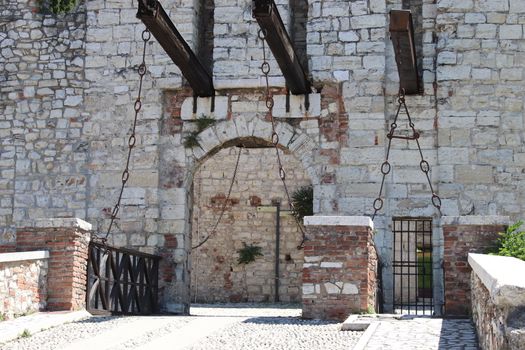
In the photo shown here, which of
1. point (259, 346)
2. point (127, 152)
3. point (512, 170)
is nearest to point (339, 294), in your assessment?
point (259, 346)

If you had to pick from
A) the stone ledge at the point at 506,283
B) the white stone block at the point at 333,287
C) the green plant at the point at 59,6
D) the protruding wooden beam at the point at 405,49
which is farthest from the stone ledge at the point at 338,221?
the green plant at the point at 59,6

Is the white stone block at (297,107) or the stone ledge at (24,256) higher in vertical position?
the white stone block at (297,107)

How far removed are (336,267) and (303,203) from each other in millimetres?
7381

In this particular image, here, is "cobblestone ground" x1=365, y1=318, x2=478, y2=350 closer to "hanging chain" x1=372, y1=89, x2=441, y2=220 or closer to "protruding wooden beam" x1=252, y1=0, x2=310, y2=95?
"hanging chain" x1=372, y1=89, x2=441, y2=220

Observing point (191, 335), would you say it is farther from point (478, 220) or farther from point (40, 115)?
point (40, 115)

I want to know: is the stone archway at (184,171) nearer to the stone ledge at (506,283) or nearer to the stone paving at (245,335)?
the stone paving at (245,335)

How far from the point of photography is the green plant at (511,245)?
29.4ft

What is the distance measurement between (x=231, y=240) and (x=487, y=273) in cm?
1265

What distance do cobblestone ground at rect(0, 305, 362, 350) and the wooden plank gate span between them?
63cm

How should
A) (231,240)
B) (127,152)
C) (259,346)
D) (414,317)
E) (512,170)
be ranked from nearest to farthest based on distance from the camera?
(259,346), (414,317), (512,170), (127,152), (231,240)

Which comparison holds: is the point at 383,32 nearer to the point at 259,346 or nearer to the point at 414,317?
the point at 414,317

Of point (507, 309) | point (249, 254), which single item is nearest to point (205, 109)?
point (249, 254)

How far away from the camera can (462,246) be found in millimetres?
10102

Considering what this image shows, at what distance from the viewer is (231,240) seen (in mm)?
18141
